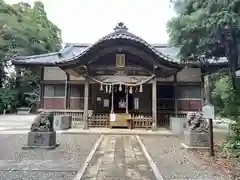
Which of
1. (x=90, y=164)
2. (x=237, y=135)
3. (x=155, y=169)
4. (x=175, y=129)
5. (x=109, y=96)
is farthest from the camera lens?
(x=109, y=96)

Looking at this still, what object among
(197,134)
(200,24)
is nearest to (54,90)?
(200,24)

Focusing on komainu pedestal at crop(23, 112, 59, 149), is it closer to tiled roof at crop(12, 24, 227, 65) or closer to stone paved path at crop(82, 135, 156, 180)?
stone paved path at crop(82, 135, 156, 180)

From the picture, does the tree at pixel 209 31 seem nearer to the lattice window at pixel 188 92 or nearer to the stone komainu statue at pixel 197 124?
the stone komainu statue at pixel 197 124

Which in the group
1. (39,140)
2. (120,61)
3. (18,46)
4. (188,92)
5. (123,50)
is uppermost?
(18,46)

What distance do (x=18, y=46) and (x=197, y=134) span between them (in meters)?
26.0

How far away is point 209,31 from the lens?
9.35 meters

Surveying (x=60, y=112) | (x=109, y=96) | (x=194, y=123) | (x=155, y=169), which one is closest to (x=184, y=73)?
(x=109, y=96)

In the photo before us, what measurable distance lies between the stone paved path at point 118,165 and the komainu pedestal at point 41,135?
1.55 metres

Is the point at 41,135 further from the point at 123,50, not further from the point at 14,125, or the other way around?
the point at 14,125

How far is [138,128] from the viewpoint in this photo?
1385 cm

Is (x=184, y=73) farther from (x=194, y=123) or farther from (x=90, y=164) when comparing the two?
(x=90, y=164)

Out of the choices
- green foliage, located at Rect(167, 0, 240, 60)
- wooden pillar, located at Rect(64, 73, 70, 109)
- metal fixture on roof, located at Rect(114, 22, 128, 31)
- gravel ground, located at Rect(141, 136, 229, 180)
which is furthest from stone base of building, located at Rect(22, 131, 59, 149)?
wooden pillar, located at Rect(64, 73, 70, 109)

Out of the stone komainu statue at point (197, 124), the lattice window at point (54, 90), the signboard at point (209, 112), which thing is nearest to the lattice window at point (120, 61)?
the stone komainu statue at point (197, 124)

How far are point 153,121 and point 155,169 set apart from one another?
7605 millimetres
